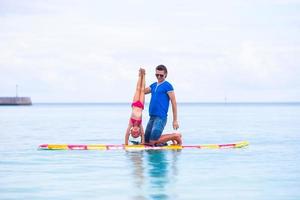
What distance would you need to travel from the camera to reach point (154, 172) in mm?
14852

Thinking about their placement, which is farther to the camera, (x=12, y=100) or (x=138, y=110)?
(x=12, y=100)

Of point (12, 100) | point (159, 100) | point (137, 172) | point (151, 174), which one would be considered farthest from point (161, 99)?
point (12, 100)

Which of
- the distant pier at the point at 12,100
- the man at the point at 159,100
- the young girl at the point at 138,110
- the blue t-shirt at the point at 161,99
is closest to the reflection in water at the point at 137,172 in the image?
the young girl at the point at 138,110

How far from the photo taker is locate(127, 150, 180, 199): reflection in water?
39.5 ft

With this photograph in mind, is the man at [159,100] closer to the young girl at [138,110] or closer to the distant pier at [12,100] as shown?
the young girl at [138,110]

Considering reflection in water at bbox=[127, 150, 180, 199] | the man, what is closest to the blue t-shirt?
the man

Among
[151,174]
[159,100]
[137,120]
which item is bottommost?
[151,174]

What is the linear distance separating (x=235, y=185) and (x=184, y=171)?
2358 millimetres

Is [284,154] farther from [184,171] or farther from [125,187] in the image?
[125,187]

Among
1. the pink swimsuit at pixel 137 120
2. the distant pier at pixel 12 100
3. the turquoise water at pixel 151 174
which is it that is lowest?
the turquoise water at pixel 151 174

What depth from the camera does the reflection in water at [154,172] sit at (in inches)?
474

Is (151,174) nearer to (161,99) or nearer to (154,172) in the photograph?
(154,172)

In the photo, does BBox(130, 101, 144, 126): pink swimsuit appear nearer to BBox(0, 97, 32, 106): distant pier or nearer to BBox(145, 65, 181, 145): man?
BBox(145, 65, 181, 145): man

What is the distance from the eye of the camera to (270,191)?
12453 mm
